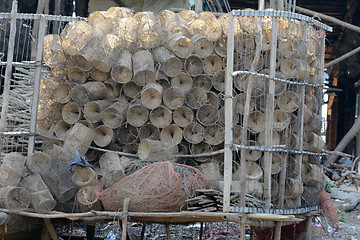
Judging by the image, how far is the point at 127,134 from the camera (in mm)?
7074

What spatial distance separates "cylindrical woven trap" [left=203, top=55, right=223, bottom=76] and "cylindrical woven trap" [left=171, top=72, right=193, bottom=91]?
0.85 ft

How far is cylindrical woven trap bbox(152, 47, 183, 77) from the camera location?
697 cm

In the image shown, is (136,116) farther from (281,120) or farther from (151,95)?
(281,120)

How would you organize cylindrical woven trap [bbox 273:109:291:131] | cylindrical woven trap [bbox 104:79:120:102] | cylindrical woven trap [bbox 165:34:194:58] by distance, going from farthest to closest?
cylindrical woven trap [bbox 104:79:120:102]
cylindrical woven trap [bbox 165:34:194:58]
cylindrical woven trap [bbox 273:109:291:131]

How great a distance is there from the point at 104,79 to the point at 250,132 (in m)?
2.20

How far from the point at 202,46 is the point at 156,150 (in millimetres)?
1588

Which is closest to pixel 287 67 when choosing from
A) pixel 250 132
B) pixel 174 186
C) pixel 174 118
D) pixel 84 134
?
pixel 250 132

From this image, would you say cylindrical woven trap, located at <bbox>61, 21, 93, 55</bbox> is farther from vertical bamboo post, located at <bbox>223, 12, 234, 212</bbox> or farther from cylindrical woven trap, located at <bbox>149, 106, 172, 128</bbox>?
vertical bamboo post, located at <bbox>223, 12, 234, 212</bbox>

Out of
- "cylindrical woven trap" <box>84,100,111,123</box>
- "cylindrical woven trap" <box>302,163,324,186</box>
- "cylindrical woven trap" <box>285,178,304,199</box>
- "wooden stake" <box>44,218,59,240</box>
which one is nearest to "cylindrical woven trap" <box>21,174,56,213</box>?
"wooden stake" <box>44,218,59,240</box>

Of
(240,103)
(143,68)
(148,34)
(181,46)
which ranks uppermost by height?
(148,34)

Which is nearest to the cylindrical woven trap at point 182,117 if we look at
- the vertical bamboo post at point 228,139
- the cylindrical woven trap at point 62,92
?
the vertical bamboo post at point 228,139

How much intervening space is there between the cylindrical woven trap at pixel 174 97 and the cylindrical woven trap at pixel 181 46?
0.51m

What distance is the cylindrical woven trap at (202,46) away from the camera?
273 inches

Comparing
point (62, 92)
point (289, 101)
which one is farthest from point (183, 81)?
point (62, 92)
